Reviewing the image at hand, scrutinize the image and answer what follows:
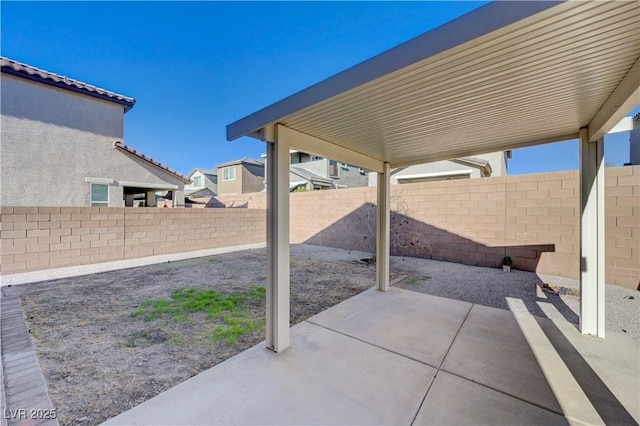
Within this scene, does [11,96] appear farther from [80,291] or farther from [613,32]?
[613,32]

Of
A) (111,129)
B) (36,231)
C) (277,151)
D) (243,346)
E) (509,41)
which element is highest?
(111,129)

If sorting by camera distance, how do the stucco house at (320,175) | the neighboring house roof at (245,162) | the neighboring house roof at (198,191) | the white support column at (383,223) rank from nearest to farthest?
1. the white support column at (383,223)
2. the stucco house at (320,175)
3. the neighboring house roof at (245,162)
4. the neighboring house roof at (198,191)

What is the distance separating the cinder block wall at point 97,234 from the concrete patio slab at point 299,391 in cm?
721

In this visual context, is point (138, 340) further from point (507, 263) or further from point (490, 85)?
point (507, 263)

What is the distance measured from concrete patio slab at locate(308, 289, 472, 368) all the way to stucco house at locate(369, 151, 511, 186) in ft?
27.6

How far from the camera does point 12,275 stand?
6086 mm

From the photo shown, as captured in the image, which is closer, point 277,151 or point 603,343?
point 277,151

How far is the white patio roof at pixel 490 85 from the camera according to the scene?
1459 millimetres

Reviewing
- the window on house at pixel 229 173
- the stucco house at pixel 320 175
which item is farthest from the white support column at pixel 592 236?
the window on house at pixel 229 173

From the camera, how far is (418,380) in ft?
7.91

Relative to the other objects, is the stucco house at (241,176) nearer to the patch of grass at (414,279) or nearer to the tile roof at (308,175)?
the tile roof at (308,175)

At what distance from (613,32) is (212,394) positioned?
380 centimetres

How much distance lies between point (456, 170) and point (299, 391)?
12918 millimetres

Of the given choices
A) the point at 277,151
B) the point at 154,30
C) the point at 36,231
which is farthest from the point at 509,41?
the point at 154,30
